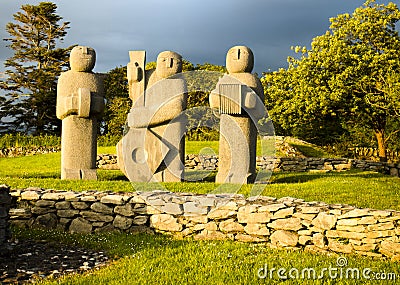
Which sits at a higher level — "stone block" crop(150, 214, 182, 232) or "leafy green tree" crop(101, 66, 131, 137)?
"leafy green tree" crop(101, 66, 131, 137)

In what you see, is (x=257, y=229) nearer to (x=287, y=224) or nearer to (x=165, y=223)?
(x=287, y=224)

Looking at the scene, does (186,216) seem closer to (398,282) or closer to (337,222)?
(337,222)

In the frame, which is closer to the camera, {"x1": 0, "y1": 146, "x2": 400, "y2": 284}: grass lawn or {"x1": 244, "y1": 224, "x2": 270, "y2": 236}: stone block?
{"x1": 0, "y1": 146, "x2": 400, "y2": 284}: grass lawn

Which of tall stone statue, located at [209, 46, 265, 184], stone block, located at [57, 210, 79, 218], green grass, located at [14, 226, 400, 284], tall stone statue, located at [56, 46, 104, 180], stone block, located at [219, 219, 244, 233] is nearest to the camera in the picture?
green grass, located at [14, 226, 400, 284]

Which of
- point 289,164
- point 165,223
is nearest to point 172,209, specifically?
point 165,223

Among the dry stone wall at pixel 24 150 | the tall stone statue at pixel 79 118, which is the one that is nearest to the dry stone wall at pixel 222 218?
the tall stone statue at pixel 79 118

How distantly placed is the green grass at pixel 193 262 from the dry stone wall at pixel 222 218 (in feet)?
0.72

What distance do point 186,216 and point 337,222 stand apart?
2.25m

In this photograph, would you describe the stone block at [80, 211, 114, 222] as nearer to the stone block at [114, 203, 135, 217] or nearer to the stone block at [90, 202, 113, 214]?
the stone block at [90, 202, 113, 214]

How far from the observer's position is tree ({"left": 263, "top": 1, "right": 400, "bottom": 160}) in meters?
21.3

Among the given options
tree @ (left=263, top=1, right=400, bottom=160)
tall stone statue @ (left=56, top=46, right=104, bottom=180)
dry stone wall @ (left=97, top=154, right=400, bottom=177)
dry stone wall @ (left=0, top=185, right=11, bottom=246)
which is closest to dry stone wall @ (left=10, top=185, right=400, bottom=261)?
dry stone wall @ (left=0, top=185, right=11, bottom=246)

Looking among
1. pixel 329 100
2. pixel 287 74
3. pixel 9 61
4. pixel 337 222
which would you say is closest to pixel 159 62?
pixel 337 222

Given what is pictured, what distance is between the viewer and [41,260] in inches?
232

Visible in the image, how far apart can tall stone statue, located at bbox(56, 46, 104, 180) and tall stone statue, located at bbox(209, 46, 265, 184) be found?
313 centimetres
